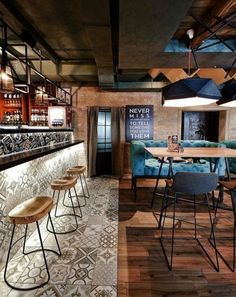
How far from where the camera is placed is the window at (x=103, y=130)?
6.63 meters

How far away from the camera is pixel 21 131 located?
2.77m

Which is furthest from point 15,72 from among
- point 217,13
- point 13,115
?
point 217,13

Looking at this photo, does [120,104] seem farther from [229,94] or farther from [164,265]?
[164,265]

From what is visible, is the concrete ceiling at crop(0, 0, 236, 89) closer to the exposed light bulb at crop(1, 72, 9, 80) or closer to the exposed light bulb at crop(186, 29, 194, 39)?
the exposed light bulb at crop(186, 29, 194, 39)

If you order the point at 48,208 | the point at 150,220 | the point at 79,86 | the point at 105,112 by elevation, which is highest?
the point at 79,86

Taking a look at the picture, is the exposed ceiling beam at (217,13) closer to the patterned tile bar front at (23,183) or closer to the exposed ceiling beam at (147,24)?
the exposed ceiling beam at (147,24)

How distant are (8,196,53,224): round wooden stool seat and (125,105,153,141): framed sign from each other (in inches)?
173

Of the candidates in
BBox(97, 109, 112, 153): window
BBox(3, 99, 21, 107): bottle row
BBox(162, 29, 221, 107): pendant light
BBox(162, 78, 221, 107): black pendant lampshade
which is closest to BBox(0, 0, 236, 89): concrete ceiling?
BBox(162, 29, 221, 107): pendant light

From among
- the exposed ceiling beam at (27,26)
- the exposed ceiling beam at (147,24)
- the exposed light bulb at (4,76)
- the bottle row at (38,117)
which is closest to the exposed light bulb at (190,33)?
the exposed ceiling beam at (147,24)

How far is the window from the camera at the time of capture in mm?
6629

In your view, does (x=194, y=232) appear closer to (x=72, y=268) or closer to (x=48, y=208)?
(x=72, y=268)

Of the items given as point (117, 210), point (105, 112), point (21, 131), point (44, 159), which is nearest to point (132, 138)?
point (105, 112)

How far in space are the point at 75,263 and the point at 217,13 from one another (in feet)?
9.97

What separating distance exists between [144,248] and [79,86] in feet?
15.8
